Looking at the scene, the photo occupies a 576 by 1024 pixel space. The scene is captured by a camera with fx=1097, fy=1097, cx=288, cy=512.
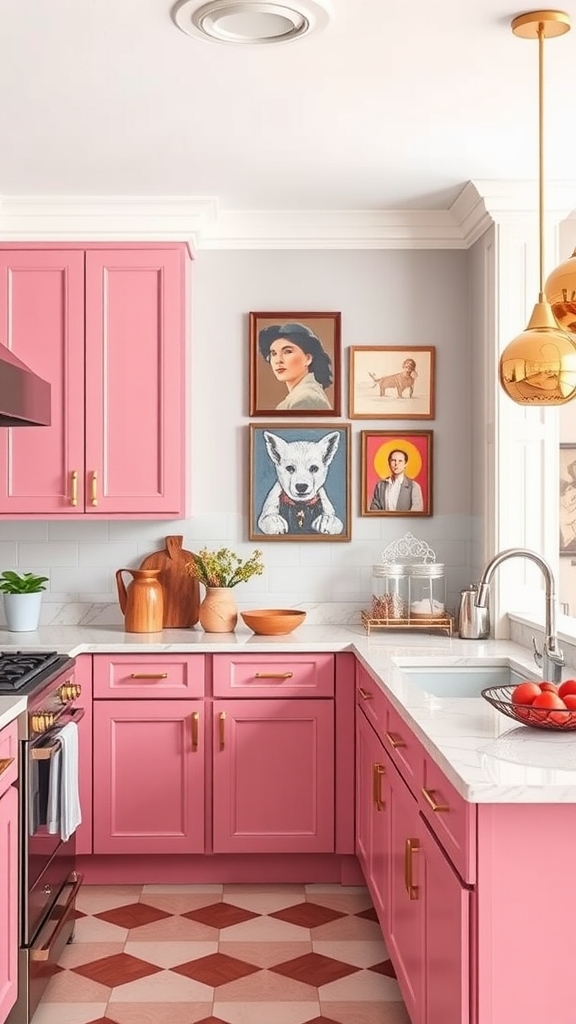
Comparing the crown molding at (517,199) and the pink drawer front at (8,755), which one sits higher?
the crown molding at (517,199)

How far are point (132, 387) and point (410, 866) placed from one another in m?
2.31

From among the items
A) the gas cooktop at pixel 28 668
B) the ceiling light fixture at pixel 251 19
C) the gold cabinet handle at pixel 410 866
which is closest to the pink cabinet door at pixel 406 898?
the gold cabinet handle at pixel 410 866

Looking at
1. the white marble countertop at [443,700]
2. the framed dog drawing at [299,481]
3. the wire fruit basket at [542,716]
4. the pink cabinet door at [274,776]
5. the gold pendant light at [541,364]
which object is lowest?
the pink cabinet door at [274,776]

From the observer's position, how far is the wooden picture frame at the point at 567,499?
189 inches

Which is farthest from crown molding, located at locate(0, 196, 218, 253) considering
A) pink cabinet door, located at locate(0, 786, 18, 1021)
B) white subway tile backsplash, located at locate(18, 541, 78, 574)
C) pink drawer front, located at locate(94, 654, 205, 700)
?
pink cabinet door, located at locate(0, 786, 18, 1021)

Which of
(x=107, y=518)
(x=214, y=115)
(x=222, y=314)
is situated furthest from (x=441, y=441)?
(x=214, y=115)

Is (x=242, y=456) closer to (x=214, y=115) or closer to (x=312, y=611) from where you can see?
(x=312, y=611)

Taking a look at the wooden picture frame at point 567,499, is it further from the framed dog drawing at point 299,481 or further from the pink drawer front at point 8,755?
the pink drawer front at point 8,755

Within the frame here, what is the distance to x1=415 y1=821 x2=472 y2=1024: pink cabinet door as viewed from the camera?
6.88ft

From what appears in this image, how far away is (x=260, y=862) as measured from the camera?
4.23 metres

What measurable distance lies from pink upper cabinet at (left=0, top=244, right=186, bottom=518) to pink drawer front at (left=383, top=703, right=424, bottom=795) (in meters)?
1.51

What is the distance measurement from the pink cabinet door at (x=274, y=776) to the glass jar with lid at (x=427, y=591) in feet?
1.85

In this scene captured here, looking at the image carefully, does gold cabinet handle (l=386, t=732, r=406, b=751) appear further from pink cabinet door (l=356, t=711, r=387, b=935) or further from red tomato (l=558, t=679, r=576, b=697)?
red tomato (l=558, t=679, r=576, b=697)

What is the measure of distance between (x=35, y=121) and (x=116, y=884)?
9.08ft
